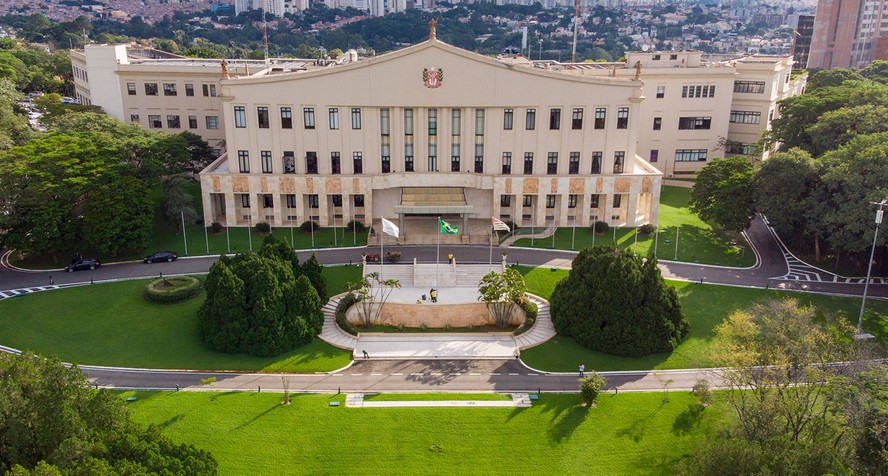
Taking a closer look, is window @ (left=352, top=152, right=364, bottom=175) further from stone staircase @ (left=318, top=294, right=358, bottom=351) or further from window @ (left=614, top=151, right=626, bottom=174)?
window @ (left=614, top=151, right=626, bottom=174)

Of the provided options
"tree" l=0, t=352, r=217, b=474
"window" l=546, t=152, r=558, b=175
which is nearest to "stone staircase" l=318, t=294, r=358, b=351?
"tree" l=0, t=352, r=217, b=474

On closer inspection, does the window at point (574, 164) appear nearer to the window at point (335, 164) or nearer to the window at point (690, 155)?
the window at point (335, 164)

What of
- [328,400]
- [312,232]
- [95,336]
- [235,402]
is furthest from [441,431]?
Result: [312,232]

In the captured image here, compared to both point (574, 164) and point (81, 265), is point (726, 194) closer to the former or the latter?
A: point (574, 164)

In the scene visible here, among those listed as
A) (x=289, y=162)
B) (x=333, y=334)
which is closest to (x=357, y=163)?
(x=289, y=162)

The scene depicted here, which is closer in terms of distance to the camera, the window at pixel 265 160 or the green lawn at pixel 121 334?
the green lawn at pixel 121 334

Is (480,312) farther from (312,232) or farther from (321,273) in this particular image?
(312,232)

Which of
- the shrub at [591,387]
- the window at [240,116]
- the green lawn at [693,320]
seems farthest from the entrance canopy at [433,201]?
the shrub at [591,387]

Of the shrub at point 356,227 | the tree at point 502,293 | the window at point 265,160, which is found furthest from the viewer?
the window at point 265,160
